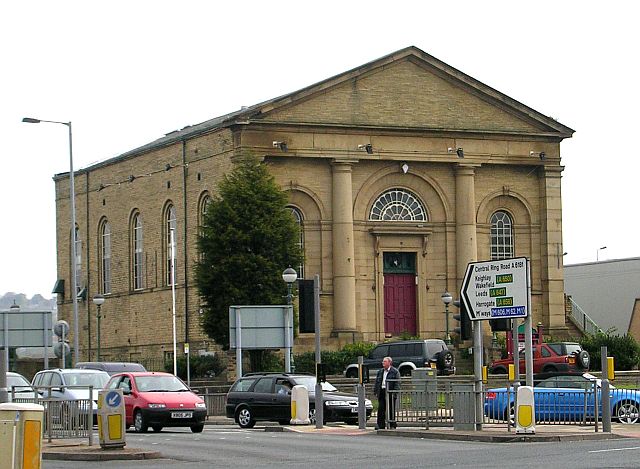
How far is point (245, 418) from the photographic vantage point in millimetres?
37594

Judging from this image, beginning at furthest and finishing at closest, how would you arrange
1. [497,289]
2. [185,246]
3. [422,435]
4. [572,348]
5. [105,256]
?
[105,256] → [185,246] → [572,348] → [497,289] → [422,435]

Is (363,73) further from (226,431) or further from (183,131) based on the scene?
(226,431)

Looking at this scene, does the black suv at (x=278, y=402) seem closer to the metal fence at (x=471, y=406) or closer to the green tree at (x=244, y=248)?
the metal fence at (x=471, y=406)

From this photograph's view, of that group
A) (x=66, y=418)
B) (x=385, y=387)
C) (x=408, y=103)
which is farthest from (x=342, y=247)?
(x=66, y=418)

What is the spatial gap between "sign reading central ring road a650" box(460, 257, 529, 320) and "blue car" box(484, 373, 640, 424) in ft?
5.45

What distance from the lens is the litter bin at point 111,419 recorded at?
25812 mm

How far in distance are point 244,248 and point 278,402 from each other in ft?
64.3

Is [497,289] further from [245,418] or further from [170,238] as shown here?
[170,238]

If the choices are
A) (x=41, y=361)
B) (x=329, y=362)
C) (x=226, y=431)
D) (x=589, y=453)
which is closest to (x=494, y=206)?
(x=329, y=362)

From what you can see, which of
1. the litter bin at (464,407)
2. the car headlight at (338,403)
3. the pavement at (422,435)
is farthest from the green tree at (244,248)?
the litter bin at (464,407)

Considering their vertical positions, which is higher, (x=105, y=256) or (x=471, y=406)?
(x=105, y=256)

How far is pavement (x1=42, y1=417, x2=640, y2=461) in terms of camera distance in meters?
25.3

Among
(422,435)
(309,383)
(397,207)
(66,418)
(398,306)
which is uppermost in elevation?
(397,207)

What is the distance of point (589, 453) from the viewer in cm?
2372
